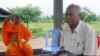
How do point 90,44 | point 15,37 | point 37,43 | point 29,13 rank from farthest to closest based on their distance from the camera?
point 37,43, point 29,13, point 15,37, point 90,44

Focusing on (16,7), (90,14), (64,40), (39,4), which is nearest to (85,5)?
(90,14)

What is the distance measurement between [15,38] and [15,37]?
0.06ft

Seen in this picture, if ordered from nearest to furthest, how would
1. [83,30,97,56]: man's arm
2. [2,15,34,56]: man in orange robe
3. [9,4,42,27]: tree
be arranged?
[83,30,97,56]: man's arm, [2,15,34,56]: man in orange robe, [9,4,42,27]: tree

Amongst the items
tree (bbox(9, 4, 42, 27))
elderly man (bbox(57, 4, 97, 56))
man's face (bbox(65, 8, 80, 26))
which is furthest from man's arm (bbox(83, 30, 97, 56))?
tree (bbox(9, 4, 42, 27))

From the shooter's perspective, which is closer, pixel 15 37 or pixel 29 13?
pixel 15 37

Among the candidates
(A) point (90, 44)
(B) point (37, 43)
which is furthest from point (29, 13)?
(A) point (90, 44)

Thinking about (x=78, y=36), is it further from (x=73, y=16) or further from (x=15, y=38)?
(x=15, y=38)

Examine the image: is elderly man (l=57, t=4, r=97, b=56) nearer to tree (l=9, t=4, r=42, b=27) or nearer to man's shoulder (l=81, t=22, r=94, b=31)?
man's shoulder (l=81, t=22, r=94, b=31)

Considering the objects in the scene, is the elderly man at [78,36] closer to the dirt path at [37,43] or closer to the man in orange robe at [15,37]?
the man in orange robe at [15,37]

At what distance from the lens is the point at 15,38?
4.50 metres

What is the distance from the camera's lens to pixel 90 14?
5.43 metres

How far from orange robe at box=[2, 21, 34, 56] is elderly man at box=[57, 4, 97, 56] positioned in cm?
199

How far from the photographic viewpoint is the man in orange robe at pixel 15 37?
443cm

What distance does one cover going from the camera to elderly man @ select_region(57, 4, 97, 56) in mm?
2469
